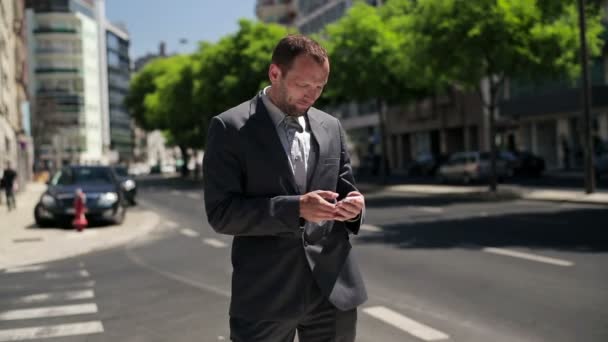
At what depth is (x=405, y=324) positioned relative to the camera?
6.78 metres

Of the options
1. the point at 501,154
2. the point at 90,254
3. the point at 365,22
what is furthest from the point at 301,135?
the point at 501,154

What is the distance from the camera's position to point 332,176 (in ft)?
10.1

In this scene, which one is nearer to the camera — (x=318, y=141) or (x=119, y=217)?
(x=318, y=141)

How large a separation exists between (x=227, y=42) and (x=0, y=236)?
40166 mm

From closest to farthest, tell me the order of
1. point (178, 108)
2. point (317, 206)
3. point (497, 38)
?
point (317, 206), point (497, 38), point (178, 108)

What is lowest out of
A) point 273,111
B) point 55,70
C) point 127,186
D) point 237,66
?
point 127,186

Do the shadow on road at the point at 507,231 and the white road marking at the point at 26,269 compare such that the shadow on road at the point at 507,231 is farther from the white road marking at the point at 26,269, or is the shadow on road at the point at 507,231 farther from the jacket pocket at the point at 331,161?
the jacket pocket at the point at 331,161

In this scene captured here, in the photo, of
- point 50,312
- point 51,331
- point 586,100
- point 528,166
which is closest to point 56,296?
point 50,312

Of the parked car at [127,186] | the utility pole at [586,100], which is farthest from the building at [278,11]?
the utility pole at [586,100]

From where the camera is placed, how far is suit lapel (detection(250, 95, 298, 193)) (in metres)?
2.93

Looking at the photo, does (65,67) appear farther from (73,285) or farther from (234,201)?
(234,201)

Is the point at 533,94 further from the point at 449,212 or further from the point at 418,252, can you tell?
the point at 418,252

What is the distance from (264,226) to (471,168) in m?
36.2

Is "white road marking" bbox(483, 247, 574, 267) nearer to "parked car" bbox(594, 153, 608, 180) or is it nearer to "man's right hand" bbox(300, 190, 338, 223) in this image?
"man's right hand" bbox(300, 190, 338, 223)
